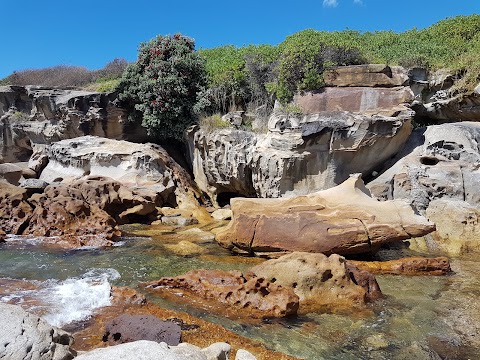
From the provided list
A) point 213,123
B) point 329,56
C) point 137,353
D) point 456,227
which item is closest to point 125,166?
point 213,123

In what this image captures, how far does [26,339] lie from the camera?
3.29m

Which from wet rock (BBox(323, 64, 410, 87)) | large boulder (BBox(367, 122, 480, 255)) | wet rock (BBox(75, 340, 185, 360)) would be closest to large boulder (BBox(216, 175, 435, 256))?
large boulder (BBox(367, 122, 480, 255))

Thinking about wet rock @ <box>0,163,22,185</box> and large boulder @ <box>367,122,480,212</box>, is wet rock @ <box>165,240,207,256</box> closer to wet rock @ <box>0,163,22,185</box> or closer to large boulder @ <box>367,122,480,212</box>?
large boulder @ <box>367,122,480,212</box>

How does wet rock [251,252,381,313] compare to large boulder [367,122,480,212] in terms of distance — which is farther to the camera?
large boulder [367,122,480,212]

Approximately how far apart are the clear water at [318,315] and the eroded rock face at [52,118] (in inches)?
387

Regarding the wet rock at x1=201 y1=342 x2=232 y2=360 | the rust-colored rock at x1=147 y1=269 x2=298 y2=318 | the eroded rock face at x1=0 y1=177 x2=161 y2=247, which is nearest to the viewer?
the wet rock at x1=201 y1=342 x2=232 y2=360

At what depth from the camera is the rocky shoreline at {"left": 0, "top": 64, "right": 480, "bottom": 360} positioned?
6.18 meters

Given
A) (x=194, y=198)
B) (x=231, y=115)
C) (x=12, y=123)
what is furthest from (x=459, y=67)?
(x=12, y=123)

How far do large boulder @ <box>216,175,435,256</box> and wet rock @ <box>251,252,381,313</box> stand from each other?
1796 millimetres

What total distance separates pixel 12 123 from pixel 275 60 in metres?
14.4

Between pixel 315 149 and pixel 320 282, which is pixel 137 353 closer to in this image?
pixel 320 282

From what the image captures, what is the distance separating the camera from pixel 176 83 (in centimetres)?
1747

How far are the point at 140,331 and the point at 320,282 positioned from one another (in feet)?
10.3

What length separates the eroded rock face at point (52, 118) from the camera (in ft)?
61.9
